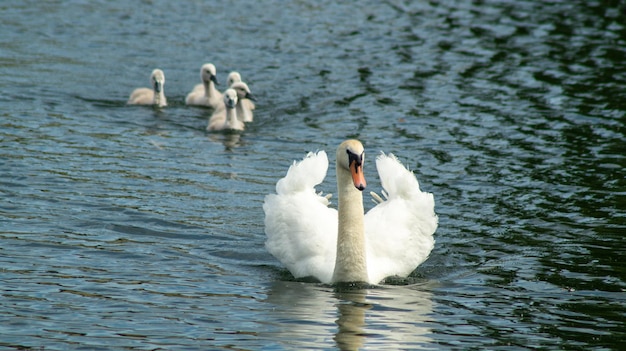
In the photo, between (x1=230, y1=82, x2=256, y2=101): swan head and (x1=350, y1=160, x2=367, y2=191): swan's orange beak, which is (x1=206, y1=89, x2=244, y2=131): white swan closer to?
(x1=230, y1=82, x2=256, y2=101): swan head

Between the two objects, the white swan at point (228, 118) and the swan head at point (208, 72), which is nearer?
the white swan at point (228, 118)

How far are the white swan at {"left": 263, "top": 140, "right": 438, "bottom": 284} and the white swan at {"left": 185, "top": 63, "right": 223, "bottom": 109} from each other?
9.16 m

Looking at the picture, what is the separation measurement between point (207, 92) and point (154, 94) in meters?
1.38

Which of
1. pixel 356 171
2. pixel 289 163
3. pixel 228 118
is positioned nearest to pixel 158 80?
pixel 228 118

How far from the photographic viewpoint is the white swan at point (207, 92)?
810 inches

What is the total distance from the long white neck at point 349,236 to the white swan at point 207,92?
397 inches

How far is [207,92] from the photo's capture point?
2095 cm

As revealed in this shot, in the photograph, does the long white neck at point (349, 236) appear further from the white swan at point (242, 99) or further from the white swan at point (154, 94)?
the white swan at point (154, 94)

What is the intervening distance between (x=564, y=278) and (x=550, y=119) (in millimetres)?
8314

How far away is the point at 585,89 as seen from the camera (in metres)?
21.1

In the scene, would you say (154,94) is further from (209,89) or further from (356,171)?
(356,171)

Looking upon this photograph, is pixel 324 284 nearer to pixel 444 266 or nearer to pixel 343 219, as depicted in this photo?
pixel 343 219

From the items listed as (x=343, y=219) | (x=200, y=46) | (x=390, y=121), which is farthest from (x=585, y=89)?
(x=343, y=219)

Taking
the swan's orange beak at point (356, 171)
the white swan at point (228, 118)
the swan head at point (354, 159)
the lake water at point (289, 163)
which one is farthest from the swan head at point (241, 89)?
the swan's orange beak at point (356, 171)
